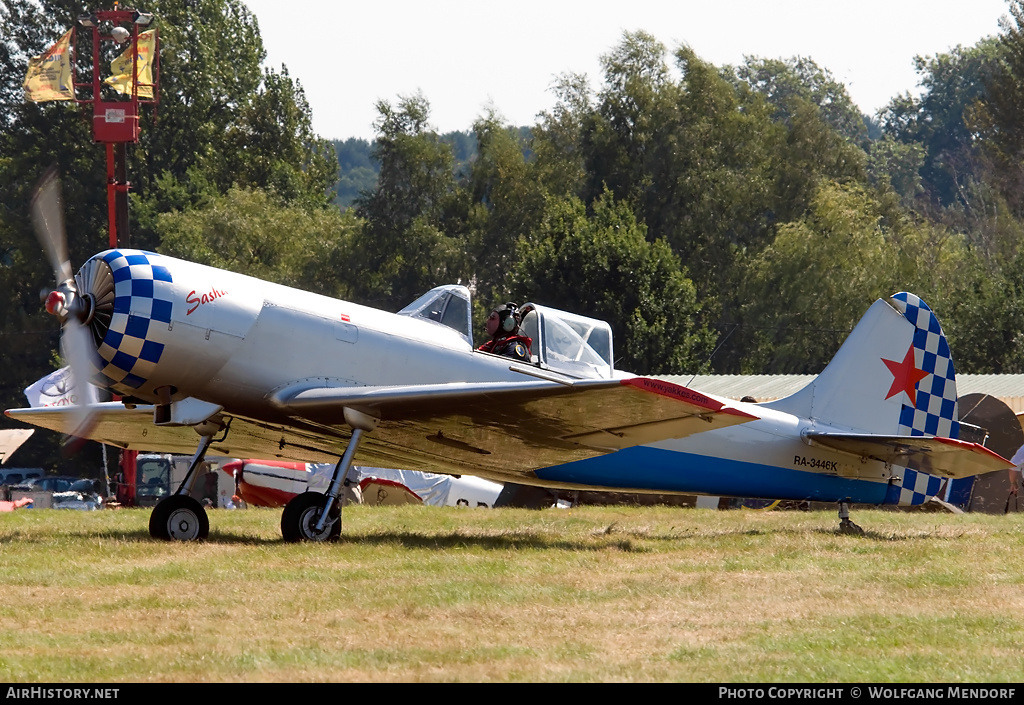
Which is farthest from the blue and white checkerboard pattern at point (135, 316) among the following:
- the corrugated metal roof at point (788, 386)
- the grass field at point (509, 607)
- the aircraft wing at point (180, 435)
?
the corrugated metal roof at point (788, 386)

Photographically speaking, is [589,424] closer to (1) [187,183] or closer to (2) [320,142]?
(1) [187,183]

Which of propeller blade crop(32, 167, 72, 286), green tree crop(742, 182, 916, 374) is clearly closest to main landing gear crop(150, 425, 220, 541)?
propeller blade crop(32, 167, 72, 286)

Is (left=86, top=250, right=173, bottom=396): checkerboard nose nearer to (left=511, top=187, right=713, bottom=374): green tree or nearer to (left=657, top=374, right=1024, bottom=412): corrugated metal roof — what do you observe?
(left=657, top=374, right=1024, bottom=412): corrugated metal roof

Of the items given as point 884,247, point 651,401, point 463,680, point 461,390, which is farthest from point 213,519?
point 884,247

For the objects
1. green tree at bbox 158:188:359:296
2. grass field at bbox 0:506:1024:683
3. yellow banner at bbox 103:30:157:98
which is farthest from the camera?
green tree at bbox 158:188:359:296

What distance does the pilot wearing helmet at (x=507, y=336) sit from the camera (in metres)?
11.1

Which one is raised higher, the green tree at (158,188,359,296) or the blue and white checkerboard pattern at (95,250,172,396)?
the green tree at (158,188,359,296)

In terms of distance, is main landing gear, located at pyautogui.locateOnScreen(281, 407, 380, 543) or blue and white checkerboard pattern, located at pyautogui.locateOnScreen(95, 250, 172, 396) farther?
main landing gear, located at pyautogui.locateOnScreen(281, 407, 380, 543)

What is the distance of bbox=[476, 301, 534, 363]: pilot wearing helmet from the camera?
1115 centimetres

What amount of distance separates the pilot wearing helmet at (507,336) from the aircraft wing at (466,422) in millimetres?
844

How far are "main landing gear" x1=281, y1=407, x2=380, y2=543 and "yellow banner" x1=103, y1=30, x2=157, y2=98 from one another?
22.1m

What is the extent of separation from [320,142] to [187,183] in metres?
10.4

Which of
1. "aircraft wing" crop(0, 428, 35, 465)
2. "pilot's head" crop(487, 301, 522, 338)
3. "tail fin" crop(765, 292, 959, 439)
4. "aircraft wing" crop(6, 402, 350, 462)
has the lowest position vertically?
"aircraft wing" crop(0, 428, 35, 465)

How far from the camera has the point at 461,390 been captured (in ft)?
31.6
